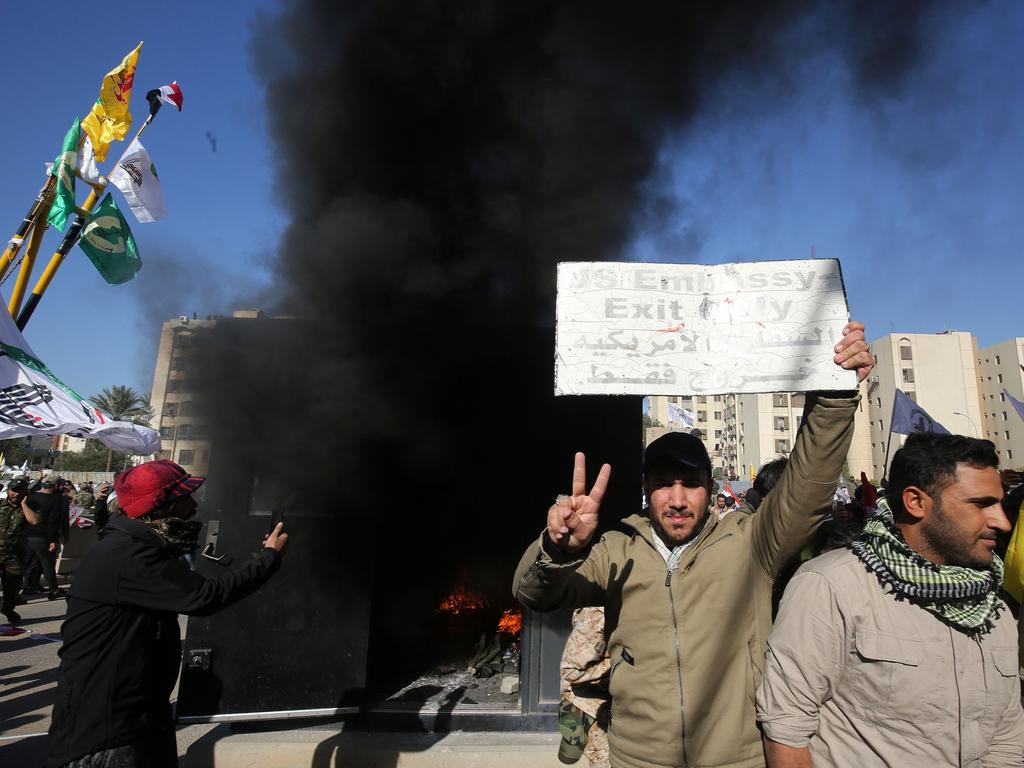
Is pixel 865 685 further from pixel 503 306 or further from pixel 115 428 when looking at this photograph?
pixel 115 428

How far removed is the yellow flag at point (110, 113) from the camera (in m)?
7.50

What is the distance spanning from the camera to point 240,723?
12.5 ft

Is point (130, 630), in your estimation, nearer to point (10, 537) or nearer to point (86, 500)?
point (10, 537)

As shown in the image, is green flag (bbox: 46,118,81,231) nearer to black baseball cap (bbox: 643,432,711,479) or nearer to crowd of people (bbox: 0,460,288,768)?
crowd of people (bbox: 0,460,288,768)

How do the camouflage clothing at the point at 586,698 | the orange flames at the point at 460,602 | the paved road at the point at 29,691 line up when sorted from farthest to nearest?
1. the orange flames at the point at 460,602
2. the paved road at the point at 29,691
3. the camouflage clothing at the point at 586,698

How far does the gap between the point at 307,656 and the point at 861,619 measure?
11.3 ft

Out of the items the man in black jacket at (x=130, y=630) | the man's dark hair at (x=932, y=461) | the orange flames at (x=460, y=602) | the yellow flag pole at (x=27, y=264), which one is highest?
the yellow flag pole at (x=27, y=264)

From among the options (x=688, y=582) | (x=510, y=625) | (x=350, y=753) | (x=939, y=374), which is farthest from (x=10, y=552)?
(x=939, y=374)

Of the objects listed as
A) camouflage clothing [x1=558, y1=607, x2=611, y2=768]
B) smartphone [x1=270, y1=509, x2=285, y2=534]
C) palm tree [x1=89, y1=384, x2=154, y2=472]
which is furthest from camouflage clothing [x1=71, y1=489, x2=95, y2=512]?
palm tree [x1=89, y1=384, x2=154, y2=472]

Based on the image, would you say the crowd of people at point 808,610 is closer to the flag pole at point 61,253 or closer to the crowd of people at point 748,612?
the crowd of people at point 748,612

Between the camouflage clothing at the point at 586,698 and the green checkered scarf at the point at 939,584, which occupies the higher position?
the green checkered scarf at the point at 939,584

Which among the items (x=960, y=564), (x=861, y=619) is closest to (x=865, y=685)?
(x=861, y=619)

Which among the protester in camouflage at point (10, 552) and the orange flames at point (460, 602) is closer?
the orange flames at point (460, 602)

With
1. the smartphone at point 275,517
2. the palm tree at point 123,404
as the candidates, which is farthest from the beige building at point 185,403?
the palm tree at point 123,404
